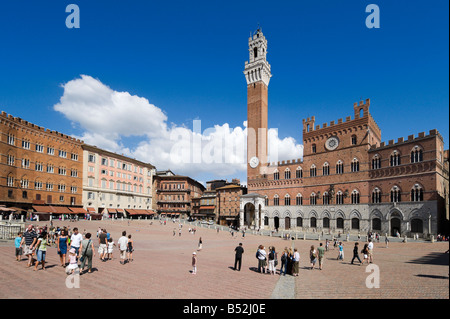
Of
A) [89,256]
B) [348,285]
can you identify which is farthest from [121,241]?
[348,285]

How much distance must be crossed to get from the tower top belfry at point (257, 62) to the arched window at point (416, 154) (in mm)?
38233

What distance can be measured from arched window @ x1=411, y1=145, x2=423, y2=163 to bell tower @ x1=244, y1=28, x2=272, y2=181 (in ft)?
97.1

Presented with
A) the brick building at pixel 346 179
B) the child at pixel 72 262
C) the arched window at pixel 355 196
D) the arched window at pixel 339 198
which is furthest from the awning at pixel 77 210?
the arched window at pixel 355 196

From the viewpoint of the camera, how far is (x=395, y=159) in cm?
4297

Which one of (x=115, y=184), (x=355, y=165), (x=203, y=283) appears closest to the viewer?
(x=203, y=283)

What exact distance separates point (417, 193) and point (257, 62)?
45.8m

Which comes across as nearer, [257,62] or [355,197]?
[355,197]

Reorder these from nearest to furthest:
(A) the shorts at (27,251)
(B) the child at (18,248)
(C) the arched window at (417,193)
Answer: (A) the shorts at (27,251) < (B) the child at (18,248) < (C) the arched window at (417,193)

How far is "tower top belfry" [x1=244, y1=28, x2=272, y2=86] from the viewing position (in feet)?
224

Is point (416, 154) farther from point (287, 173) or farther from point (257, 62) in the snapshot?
point (257, 62)

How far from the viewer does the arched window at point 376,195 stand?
1743 inches

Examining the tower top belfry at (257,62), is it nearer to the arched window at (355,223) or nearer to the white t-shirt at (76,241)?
the arched window at (355,223)

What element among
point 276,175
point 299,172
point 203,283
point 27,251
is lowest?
point 203,283

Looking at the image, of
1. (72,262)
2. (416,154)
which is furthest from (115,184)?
(416,154)
